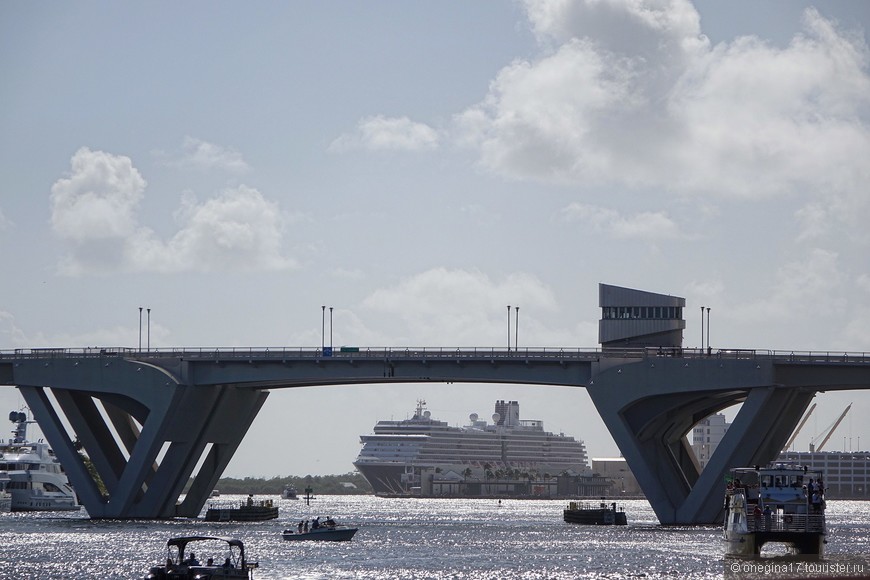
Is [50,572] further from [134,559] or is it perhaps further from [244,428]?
[244,428]

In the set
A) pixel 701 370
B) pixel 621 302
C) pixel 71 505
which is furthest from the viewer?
pixel 71 505

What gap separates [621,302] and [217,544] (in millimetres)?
38330

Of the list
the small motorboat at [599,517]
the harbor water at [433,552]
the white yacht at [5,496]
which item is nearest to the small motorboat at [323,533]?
the harbor water at [433,552]

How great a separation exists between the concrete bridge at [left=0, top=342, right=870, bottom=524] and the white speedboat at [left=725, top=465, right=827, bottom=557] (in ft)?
74.2

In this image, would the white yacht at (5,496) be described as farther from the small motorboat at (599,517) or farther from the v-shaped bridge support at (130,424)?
the small motorboat at (599,517)

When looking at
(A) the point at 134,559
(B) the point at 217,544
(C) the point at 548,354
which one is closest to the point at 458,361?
(C) the point at 548,354

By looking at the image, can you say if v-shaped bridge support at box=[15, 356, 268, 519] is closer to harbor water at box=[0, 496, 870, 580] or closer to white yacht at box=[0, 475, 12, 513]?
harbor water at box=[0, 496, 870, 580]

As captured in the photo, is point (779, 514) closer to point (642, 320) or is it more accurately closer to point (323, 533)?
point (323, 533)

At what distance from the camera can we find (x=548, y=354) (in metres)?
110

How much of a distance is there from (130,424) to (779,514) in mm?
60241

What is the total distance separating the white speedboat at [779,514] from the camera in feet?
254

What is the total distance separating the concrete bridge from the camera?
10406 cm

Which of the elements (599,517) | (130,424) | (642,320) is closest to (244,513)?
(130,424)

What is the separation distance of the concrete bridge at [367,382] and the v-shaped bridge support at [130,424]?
11 centimetres
